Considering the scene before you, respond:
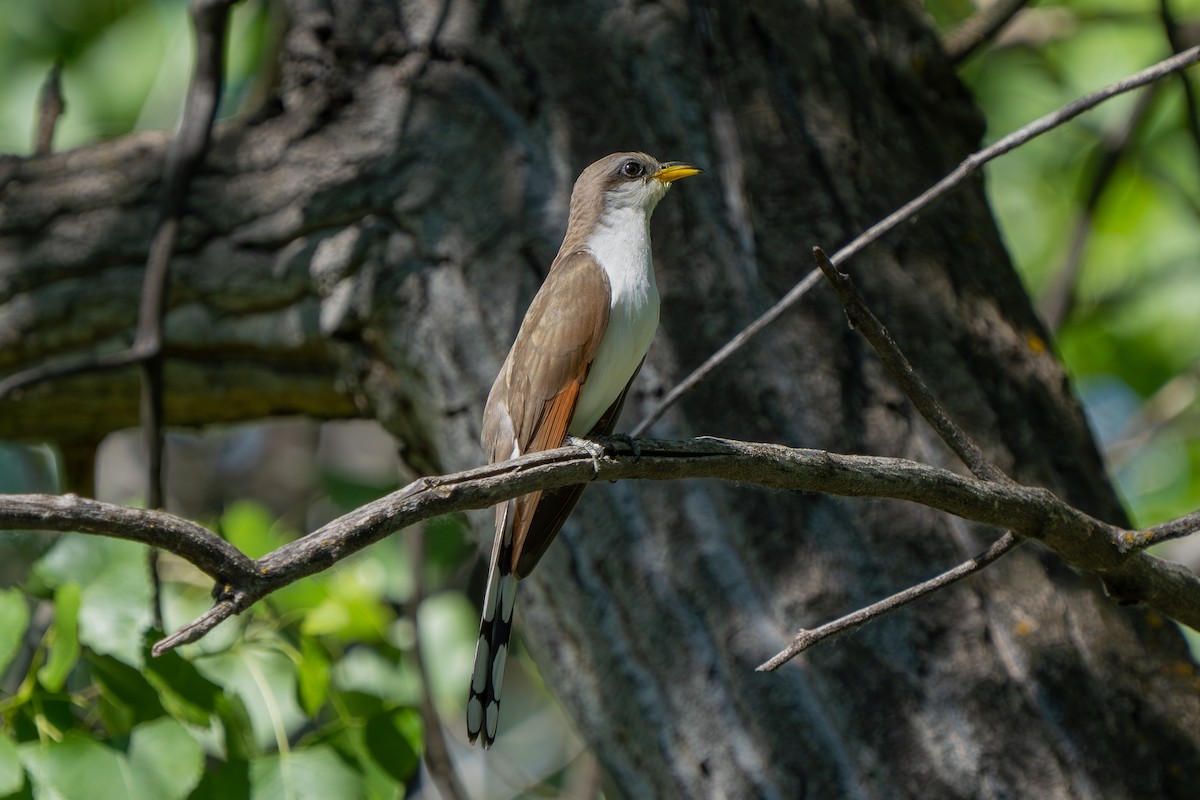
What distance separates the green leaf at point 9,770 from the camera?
8.59 ft

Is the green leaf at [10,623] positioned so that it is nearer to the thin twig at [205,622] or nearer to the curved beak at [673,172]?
the thin twig at [205,622]

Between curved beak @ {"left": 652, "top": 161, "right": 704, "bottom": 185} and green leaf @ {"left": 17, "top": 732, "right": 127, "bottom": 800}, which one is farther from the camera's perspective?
curved beak @ {"left": 652, "top": 161, "right": 704, "bottom": 185}

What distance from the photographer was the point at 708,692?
3051mm

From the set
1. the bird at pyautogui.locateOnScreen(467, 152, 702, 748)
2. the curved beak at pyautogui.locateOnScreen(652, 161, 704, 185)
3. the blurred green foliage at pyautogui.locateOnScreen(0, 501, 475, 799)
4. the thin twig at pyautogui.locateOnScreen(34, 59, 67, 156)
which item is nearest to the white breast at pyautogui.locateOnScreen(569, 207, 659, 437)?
the bird at pyautogui.locateOnScreen(467, 152, 702, 748)

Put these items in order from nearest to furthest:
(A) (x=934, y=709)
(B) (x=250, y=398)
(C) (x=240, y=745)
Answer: (A) (x=934, y=709) → (C) (x=240, y=745) → (B) (x=250, y=398)

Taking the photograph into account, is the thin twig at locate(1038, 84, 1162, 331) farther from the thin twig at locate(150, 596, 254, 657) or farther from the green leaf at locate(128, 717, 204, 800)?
the thin twig at locate(150, 596, 254, 657)

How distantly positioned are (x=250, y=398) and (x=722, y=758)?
6.43 feet

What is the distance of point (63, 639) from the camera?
296cm

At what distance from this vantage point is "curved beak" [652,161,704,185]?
339cm

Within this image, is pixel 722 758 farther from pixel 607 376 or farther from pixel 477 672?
pixel 607 376

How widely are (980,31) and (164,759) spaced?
335 cm

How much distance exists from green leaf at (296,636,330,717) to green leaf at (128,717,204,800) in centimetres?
48

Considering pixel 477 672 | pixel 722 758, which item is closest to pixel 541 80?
pixel 477 672

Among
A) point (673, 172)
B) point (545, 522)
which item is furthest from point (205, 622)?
point (673, 172)
